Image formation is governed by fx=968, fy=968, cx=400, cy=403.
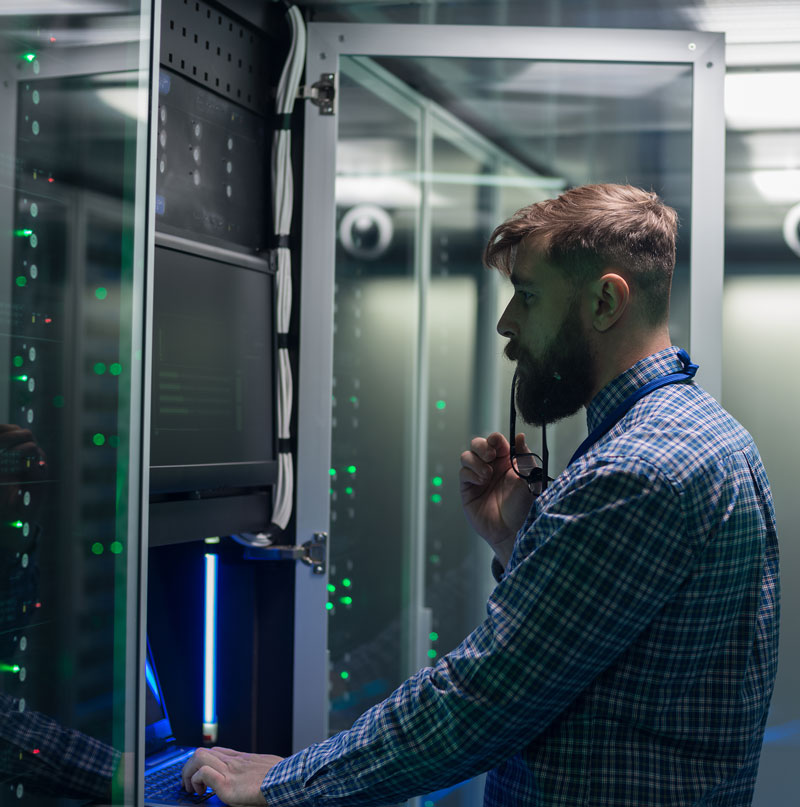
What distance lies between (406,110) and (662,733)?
4.78ft

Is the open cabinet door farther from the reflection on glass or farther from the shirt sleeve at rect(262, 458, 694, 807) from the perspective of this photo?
the shirt sleeve at rect(262, 458, 694, 807)

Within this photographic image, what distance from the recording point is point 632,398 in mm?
1104

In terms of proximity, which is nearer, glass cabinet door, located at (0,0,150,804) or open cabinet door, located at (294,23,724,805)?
glass cabinet door, located at (0,0,150,804)

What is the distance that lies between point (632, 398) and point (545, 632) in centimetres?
30

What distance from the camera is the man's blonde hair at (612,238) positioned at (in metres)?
1.14

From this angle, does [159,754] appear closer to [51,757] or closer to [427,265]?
[51,757]

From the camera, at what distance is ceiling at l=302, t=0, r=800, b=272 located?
72.5 inches

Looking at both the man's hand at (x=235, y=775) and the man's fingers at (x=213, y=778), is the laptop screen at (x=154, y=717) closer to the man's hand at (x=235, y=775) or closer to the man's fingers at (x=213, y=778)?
the man's hand at (x=235, y=775)

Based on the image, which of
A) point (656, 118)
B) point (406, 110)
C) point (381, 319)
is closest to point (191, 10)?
point (406, 110)

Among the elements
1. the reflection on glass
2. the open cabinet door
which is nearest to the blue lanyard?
the open cabinet door

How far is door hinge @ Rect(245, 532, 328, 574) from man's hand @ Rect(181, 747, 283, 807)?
50cm

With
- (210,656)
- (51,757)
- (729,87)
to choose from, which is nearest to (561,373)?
(51,757)

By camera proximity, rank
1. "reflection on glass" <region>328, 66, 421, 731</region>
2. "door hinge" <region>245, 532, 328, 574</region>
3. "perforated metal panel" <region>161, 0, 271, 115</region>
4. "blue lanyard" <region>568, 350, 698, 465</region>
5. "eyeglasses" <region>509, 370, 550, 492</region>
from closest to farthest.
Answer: "blue lanyard" <region>568, 350, 698, 465</region> → "eyeglasses" <region>509, 370, 550, 492</region> → "perforated metal panel" <region>161, 0, 271, 115</region> → "door hinge" <region>245, 532, 328, 574</region> → "reflection on glass" <region>328, 66, 421, 731</region>

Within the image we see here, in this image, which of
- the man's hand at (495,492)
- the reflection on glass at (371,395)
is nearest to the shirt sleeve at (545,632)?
the man's hand at (495,492)
